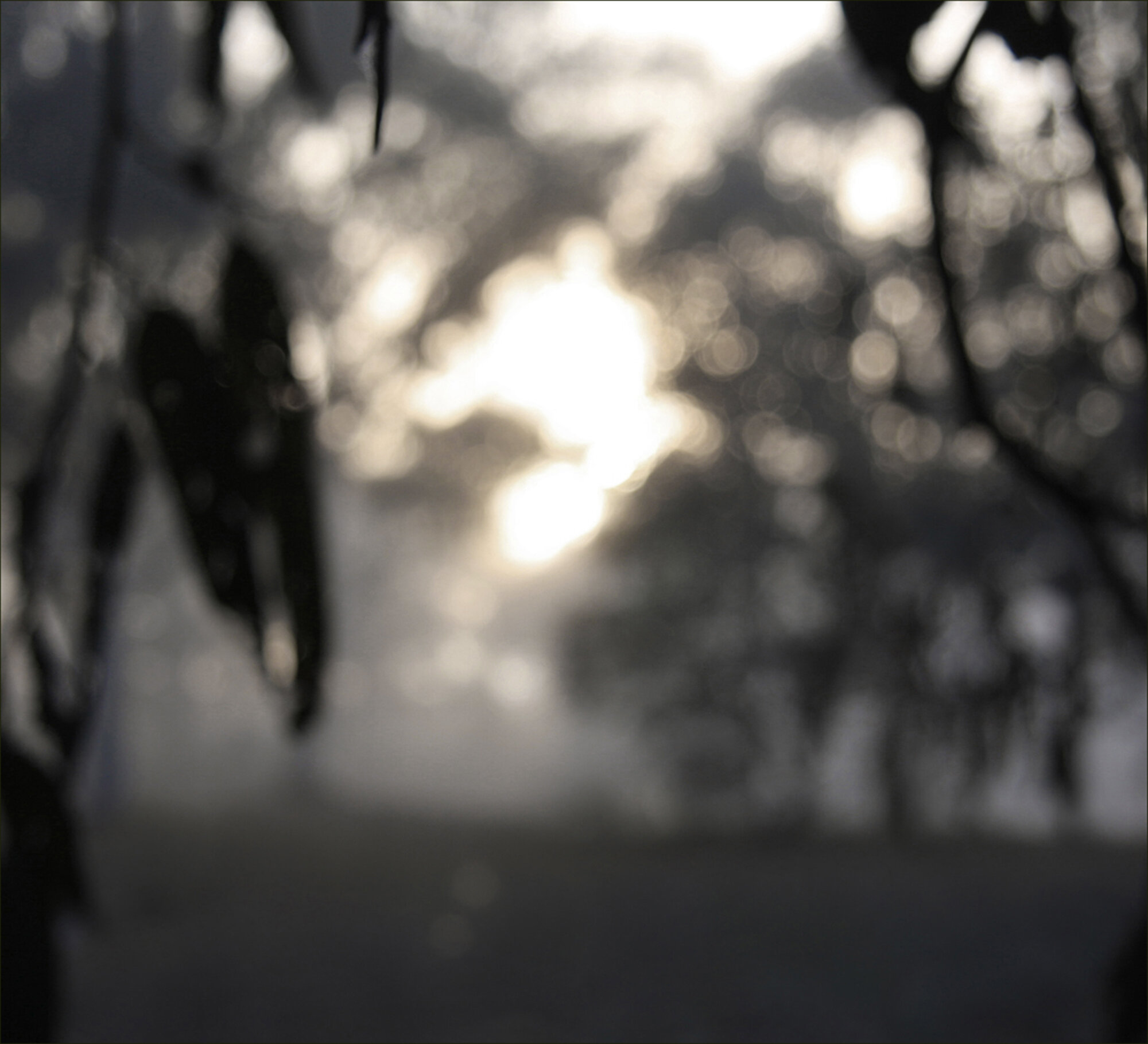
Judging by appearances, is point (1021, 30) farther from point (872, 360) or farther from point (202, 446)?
point (872, 360)

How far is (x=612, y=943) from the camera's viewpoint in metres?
5.34

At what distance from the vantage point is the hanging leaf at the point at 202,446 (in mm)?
667

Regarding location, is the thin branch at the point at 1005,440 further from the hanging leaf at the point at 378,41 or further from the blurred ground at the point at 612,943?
the blurred ground at the point at 612,943

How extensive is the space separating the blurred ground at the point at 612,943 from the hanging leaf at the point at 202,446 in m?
4.09

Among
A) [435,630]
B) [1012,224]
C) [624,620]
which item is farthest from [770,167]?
[435,630]

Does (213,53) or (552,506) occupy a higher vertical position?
(213,53)

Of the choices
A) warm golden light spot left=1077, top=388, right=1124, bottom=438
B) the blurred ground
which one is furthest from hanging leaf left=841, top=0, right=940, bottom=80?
the blurred ground

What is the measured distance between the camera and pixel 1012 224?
2.88 metres

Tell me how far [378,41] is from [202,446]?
0.30 m

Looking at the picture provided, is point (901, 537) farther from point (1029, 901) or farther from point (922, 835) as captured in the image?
point (922, 835)

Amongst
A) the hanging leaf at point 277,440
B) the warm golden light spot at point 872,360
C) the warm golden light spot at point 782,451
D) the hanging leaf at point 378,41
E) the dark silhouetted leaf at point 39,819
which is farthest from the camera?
the warm golden light spot at point 782,451

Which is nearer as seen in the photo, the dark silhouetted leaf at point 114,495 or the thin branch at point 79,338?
the thin branch at point 79,338

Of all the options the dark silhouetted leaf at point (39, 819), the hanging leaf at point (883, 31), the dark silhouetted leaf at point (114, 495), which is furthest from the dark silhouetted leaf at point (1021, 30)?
the dark silhouetted leaf at point (39, 819)

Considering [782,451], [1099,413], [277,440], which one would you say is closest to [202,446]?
[277,440]
